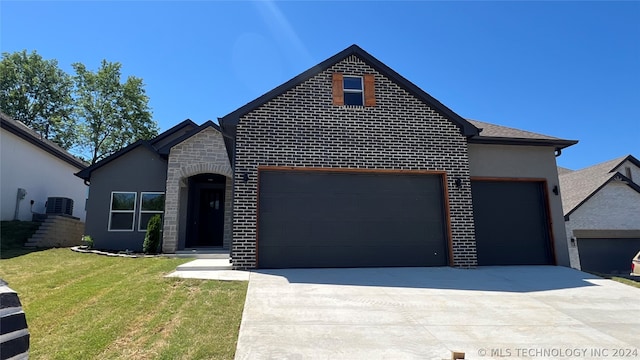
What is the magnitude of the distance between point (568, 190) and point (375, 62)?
49.4ft

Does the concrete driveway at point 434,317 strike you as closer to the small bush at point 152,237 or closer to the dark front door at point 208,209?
the small bush at point 152,237

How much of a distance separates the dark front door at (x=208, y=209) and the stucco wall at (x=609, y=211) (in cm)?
1606

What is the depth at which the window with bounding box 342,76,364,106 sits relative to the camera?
10.0 m

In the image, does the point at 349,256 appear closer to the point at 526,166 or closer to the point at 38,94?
the point at 526,166

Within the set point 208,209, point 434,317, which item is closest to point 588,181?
point 434,317

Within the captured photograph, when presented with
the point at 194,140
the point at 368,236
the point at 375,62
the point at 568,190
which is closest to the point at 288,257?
the point at 368,236

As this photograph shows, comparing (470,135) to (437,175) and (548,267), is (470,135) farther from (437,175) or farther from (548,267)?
(548,267)

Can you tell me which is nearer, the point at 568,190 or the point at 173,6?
the point at 173,6

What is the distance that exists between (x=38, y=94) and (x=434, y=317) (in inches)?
1506

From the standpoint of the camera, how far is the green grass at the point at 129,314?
4012 millimetres

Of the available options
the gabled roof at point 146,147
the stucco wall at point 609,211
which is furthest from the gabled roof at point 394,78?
the stucco wall at point 609,211

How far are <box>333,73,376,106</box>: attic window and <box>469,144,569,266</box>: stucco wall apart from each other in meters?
3.64

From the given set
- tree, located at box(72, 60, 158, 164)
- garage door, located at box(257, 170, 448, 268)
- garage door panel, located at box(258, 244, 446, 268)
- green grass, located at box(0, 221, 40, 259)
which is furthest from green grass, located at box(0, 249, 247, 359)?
tree, located at box(72, 60, 158, 164)

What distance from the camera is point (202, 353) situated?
3.85 metres
